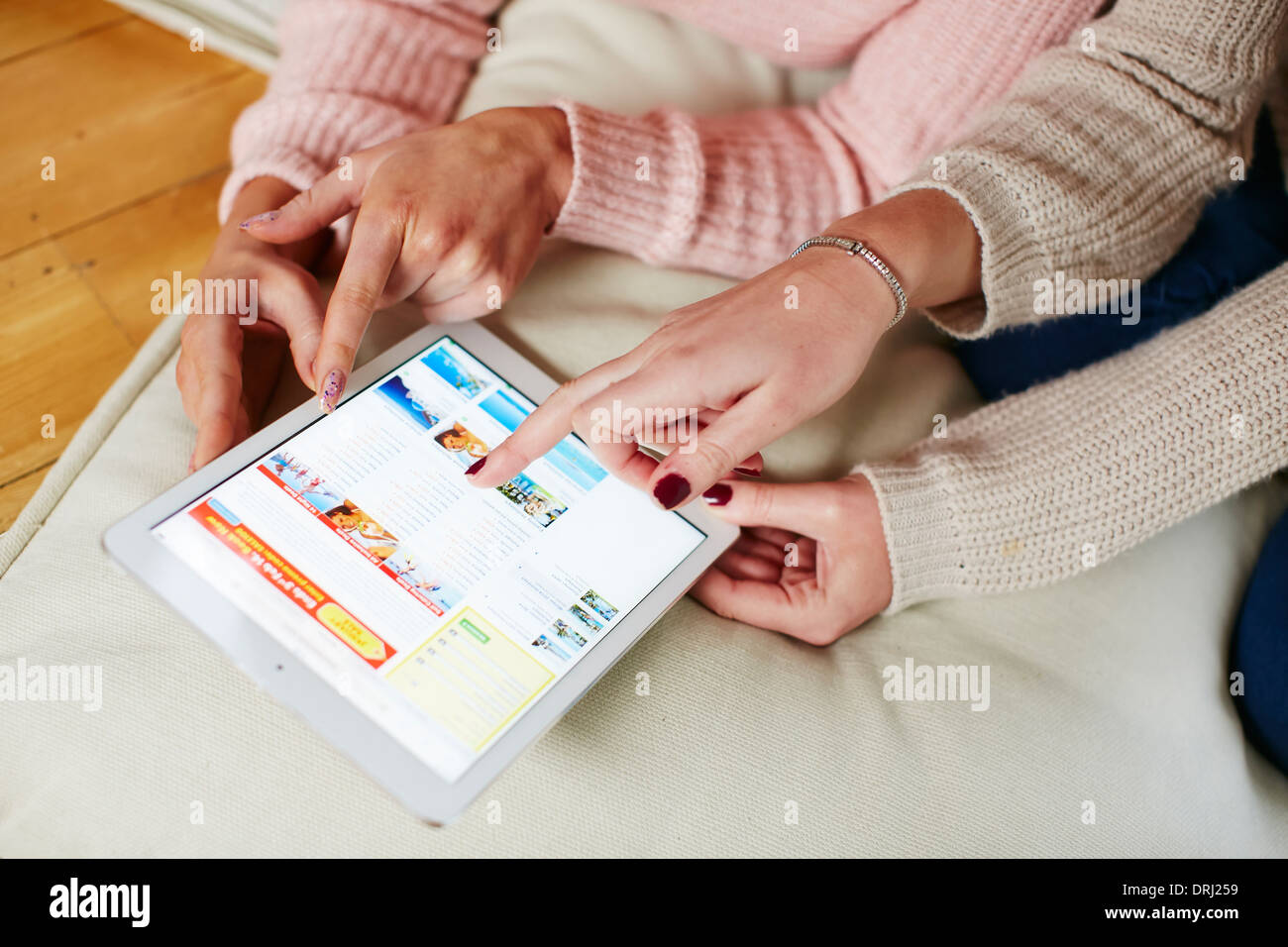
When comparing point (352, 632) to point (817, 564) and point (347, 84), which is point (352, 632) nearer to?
point (817, 564)


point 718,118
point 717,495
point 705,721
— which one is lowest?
point 705,721

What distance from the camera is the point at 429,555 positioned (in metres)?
0.55

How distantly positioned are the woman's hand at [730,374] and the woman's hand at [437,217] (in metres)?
0.14

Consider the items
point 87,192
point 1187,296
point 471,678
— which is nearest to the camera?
point 471,678

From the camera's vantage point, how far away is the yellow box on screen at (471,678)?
1.62 feet

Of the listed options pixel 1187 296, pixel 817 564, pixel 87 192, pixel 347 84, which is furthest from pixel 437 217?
pixel 1187 296

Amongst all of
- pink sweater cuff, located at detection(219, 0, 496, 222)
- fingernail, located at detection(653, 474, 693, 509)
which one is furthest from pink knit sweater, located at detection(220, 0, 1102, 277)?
fingernail, located at detection(653, 474, 693, 509)

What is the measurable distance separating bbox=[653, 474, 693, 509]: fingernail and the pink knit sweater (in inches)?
11.2

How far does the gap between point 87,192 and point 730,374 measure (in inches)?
29.7

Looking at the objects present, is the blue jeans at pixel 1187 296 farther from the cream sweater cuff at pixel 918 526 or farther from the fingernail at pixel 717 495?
the fingernail at pixel 717 495

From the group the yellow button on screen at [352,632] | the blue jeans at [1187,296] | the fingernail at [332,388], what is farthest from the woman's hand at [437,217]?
the blue jeans at [1187,296]

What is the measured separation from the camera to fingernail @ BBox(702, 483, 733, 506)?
0.61m
